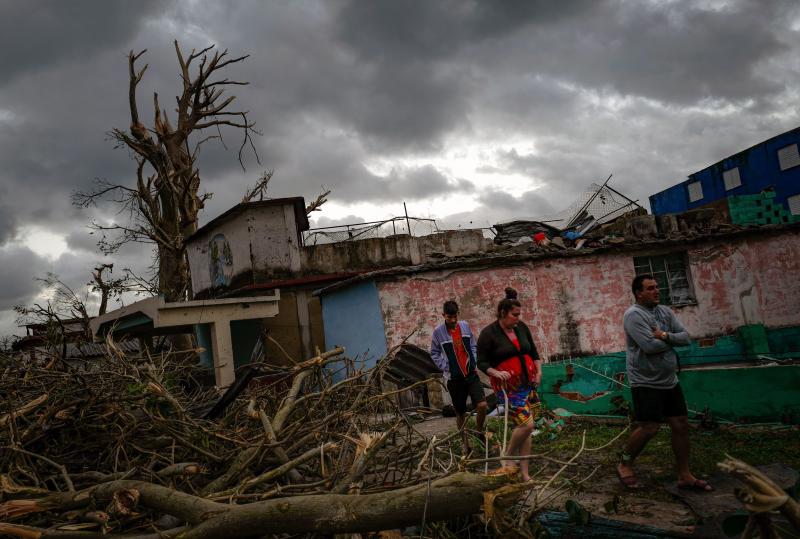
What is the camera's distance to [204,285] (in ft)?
68.0

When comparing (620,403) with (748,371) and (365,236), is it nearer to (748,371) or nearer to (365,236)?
(748,371)

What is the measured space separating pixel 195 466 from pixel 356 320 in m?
11.3

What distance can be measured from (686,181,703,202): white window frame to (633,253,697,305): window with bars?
848 inches

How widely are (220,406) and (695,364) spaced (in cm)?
1079

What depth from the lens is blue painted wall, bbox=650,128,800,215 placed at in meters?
27.8

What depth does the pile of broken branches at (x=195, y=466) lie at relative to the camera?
2666mm

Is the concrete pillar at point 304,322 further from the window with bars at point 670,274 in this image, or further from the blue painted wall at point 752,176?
the blue painted wall at point 752,176

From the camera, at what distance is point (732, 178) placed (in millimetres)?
30766

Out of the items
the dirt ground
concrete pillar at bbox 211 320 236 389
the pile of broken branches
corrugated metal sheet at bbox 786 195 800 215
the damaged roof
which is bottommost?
the dirt ground

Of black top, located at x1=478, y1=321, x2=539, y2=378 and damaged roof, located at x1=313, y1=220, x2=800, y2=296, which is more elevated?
damaged roof, located at x1=313, y1=220, x2=800, y2=296

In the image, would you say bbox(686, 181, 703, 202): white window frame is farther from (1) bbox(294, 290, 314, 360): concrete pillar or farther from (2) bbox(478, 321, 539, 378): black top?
(2) bbox(478, 321, 539, 378): black top

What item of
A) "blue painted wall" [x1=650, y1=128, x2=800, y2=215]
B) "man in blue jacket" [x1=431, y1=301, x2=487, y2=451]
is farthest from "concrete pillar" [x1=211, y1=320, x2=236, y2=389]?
"blue painted wall" [x1=650, y1=128, x2=800, y2=215]

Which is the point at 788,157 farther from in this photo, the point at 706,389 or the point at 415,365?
the point at 706,389

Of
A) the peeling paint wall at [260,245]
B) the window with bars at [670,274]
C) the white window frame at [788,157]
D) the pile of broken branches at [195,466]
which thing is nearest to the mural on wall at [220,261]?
the peeling paint wall at [260,245]
